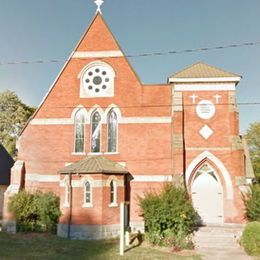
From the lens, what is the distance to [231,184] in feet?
67.2

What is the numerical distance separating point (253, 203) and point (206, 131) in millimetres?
5324

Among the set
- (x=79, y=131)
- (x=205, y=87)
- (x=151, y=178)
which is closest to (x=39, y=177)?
(x=79, y=131)

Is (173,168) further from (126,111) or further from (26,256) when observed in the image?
(26,256)

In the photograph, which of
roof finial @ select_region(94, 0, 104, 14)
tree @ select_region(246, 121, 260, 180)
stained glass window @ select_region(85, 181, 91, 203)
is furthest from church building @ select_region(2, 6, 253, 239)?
tree @ select_region(246, 121, 260, 180)

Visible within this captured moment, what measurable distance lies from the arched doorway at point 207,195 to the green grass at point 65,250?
611 centimetres

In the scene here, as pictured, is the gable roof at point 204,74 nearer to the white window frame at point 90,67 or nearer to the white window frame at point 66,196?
the white window frame at point 90,67

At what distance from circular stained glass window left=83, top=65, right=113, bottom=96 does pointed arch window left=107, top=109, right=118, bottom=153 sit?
1.66m

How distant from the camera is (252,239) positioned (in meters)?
14.9

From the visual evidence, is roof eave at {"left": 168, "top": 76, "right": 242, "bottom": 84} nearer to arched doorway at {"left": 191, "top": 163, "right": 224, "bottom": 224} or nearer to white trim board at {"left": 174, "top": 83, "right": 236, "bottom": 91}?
white trim board at {"left": 174, "top": 83, "right": 236, "bottom": 91}

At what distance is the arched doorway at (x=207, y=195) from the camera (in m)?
20.8

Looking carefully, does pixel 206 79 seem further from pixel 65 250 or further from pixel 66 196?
pixel 65 250

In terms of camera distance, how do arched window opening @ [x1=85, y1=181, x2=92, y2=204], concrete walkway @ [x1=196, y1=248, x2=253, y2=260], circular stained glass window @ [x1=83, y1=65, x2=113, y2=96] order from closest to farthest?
1. concrete walkway @ [x1=196, y1=248, x2=253, y2=260]
2. arched window opening @ [x1=85, y1=181, x2=92, y2=204]
3. circular stained glass window @ [x1=83, y1=65, x2=113, y2=96]

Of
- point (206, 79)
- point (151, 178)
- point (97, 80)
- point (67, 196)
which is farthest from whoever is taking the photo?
point (97, 80)

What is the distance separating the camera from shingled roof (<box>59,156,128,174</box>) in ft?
61.9
